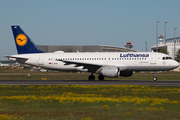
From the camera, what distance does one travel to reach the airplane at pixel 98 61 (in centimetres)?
3800

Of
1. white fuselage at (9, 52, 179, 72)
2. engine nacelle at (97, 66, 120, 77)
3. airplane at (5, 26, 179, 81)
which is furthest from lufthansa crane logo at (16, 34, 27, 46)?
engine nacelle at (97, 66, 120, 77)

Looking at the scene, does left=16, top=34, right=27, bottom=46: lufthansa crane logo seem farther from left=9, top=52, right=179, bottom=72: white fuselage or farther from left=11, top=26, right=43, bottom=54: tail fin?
left=9, top=52, right=179, bottom=72: white fuselage

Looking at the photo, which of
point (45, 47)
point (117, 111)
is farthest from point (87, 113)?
point (45, 47)

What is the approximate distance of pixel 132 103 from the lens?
15.6 meters

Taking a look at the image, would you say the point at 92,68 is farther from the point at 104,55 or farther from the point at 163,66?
the point at 163,66

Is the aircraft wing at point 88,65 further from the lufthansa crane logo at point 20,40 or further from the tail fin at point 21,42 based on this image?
the lufthansa crane logo at point 20,40

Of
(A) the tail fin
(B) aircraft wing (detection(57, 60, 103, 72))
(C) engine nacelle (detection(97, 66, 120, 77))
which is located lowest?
(C) engine nacelle (detection(97, 66, 120, 77))

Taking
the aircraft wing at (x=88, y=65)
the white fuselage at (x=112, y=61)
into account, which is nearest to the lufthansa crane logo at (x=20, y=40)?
the white fuselage at (x=112, y=61)

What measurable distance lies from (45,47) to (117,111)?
12572 centimetres

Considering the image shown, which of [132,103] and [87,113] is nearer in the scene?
[87,113]

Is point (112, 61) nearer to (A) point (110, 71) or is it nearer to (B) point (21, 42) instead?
(A) point (110, 71)

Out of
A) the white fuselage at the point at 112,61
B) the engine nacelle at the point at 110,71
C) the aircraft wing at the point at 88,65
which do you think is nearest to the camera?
the engine nacelle at the point at 110,71

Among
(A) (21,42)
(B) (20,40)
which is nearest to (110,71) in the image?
(A) (21,42)

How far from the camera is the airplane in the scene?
38.0m
